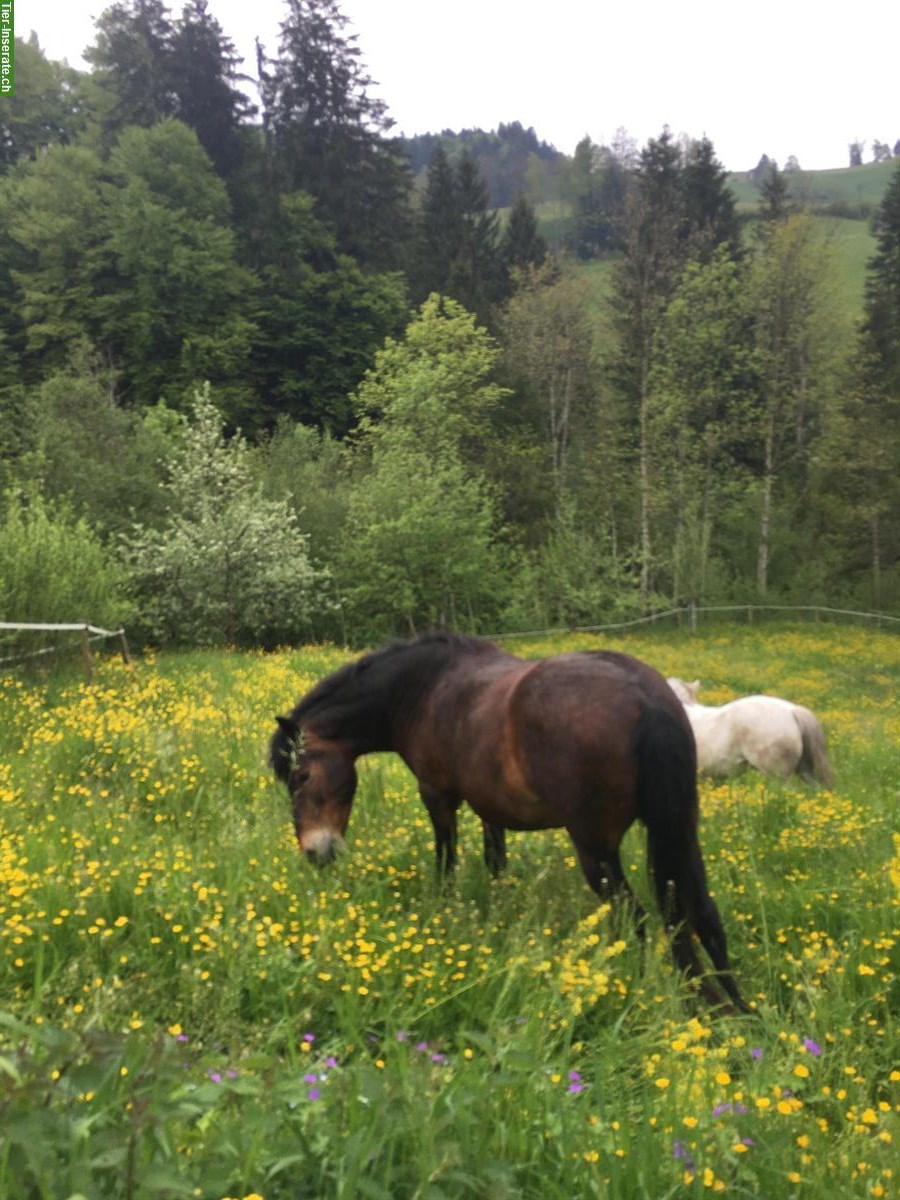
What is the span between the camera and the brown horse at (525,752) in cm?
391

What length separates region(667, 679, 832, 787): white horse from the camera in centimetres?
782

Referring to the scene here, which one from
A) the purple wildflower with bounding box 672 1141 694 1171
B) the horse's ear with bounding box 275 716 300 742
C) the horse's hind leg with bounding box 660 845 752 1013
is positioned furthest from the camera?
the horse's ear with bounding box 275 716 300 742

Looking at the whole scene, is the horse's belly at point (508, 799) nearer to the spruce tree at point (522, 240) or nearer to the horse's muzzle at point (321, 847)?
the horse's muzzle at point (321, 847)

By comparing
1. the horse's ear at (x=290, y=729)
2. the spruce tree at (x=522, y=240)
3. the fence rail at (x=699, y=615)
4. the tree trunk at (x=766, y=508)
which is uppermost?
the spruce tree at (x=522, y=240)

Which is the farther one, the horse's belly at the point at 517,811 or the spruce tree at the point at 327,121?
the spruce tree at the point at 327,121

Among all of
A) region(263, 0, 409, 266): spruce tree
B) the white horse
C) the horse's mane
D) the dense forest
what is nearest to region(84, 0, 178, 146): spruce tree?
the dense forest

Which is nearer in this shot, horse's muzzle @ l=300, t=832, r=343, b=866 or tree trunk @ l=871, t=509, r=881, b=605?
horse's muzzle @ l=300, t=832, r=343, b=866

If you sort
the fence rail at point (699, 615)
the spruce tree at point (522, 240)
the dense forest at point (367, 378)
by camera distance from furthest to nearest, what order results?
1. the spruce tree at point (522, 240)
2. the fence rail at point (699, 615)
3. the dense forest at point (367, 378)

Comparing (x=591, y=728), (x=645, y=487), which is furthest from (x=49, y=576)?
(x=645, y=487)

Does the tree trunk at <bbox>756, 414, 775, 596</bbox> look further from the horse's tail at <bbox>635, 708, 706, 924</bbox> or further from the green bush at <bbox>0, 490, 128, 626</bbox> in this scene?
the horse's tail at <bbox>635, 708, 706, 924</bbox>

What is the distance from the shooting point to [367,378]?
141 feet

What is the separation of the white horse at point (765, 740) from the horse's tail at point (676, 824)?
4213 millimetres

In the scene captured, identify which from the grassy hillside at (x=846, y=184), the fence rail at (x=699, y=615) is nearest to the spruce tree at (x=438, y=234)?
the fence rail at (x=699, y=615)

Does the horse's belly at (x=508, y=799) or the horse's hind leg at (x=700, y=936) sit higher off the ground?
the horse's belly at (x=508, y=799)
